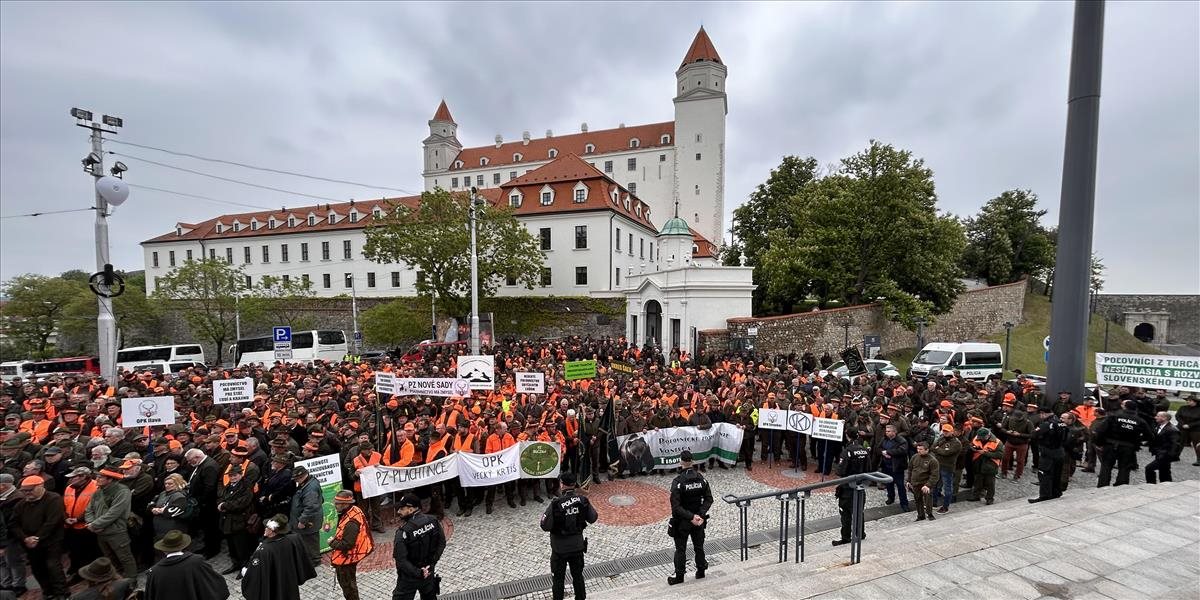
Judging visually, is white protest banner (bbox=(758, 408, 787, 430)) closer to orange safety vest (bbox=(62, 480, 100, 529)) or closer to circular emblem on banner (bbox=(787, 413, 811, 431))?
circular emblem on banner (bbox=(787, 413, 811, 431))

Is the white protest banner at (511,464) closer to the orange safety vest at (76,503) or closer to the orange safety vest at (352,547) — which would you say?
the orange safety vest at (352,547)

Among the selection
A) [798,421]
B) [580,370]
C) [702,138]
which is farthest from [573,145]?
[798,421]

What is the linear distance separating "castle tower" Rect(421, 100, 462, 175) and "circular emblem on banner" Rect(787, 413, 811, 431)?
76.1m

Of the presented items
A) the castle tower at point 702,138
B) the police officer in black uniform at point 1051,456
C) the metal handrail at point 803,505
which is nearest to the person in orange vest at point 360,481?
the metal handrail at point 803,505

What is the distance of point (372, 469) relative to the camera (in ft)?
26.3

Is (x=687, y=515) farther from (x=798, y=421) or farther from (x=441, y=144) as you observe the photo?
(x=441, y=144)

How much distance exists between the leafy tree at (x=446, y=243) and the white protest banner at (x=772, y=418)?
27.5 metres

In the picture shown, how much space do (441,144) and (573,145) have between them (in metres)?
21.6

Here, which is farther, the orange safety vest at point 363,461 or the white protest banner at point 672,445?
the white protest banner at point 672,445

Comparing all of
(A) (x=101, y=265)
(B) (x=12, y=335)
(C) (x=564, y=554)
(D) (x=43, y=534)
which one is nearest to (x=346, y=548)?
(C) (x=564, y=554)

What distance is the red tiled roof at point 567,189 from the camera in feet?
143

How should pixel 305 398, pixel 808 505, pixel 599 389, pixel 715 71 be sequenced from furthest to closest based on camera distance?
pixel 715 71 < pixel 599 389 < pixel 305 398 < pixel 808 505

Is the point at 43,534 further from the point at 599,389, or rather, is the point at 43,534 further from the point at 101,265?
the point at 599,389

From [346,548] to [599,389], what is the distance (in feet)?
33.1
